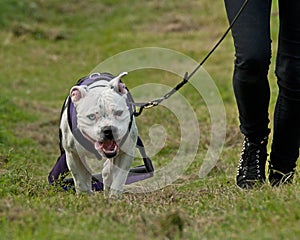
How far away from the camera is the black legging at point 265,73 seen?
4.18 m

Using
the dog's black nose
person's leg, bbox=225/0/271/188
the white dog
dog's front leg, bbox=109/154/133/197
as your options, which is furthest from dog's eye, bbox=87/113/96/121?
person's leg, bbox=225/0/271/188

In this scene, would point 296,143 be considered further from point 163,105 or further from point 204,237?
point 163,105

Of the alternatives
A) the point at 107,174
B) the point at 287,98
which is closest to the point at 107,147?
the point at 107,174

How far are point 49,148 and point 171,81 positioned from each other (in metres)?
4.82

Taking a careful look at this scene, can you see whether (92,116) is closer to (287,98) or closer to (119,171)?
(119,171)

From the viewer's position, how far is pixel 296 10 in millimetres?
4234

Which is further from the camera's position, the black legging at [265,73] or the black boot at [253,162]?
the black boot at [253,162]

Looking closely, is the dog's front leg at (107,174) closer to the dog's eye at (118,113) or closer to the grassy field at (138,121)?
the grassy field at (138,121)

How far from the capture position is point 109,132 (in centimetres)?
414

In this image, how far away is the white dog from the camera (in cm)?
415

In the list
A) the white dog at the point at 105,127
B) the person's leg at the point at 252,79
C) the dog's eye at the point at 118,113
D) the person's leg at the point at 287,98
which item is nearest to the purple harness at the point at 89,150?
the white dog at the point at 105,127

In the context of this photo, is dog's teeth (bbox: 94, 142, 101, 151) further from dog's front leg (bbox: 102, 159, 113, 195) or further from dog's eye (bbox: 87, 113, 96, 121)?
dog's front leg (bbox: 102, 159, 113, 195)

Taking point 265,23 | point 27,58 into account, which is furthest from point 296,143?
point 27,58

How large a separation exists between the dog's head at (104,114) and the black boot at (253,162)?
0.88 m
